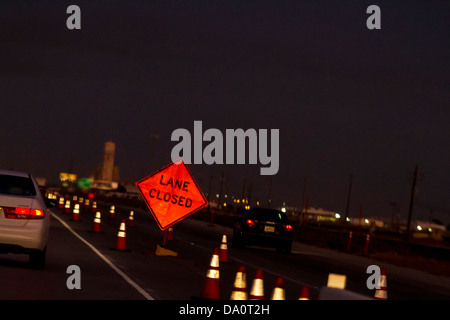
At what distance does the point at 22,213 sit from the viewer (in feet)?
53.8

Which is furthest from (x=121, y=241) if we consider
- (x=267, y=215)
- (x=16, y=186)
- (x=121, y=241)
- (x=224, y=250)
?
(x=267, y=215)

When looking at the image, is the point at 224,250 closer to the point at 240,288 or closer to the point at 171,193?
the point at 171,193

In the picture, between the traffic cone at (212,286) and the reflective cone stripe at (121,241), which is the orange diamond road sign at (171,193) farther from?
the traffic cone at (212,286)

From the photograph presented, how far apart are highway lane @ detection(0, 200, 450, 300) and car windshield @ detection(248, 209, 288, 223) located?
1353 mm

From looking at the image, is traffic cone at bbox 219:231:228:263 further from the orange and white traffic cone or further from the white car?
the white car

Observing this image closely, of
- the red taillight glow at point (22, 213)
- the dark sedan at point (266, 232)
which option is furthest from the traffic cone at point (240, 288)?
the dark sedan at point (266, 232)

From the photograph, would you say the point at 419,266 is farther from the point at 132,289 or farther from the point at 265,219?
the point at 132,289

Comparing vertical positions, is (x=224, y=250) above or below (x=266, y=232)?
above

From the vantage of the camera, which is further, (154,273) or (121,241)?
(121,241)

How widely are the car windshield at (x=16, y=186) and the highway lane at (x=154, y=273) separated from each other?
4.61ft

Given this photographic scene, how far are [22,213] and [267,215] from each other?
18948 mm

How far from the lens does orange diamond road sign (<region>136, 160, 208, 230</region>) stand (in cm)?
2358

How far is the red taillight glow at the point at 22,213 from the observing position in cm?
1628

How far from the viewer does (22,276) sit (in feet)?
51.6
